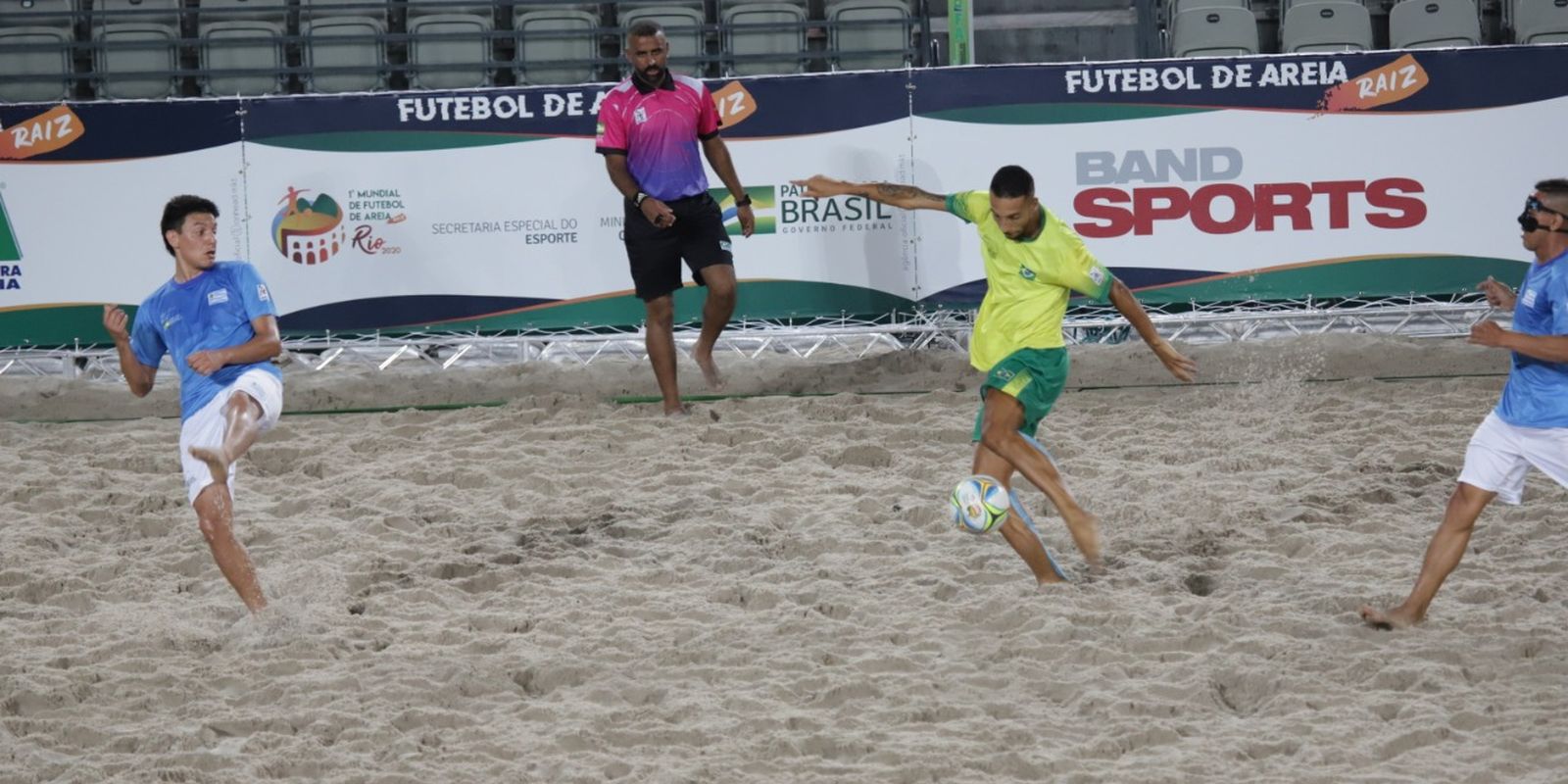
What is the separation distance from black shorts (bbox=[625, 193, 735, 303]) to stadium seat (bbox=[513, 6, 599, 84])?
504 cm

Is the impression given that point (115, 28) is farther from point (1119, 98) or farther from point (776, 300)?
point (1119, 98)

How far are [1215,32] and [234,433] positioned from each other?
9852mm

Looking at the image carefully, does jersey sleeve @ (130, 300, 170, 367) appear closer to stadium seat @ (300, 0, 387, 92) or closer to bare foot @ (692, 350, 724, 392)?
bare foot @ (692, 350, 724, 392)

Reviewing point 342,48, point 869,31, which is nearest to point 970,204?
point 869,31

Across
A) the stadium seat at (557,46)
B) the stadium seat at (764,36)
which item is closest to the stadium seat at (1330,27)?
the stadium seat at (764,36)

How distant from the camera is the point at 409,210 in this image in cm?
1045

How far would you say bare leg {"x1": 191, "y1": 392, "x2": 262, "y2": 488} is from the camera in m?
5.82

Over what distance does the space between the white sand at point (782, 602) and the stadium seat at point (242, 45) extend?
508 centimetres

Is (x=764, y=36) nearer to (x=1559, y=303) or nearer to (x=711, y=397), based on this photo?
(x=711, y=397)

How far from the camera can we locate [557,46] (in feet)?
45.8

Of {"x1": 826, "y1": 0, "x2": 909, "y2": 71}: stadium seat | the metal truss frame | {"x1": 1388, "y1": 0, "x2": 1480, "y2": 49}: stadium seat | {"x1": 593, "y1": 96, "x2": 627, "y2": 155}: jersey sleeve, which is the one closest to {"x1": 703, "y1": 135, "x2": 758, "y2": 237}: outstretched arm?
{"x1": 593, "y1": 96, "x2": 627, "y2": 155}: jersey sleeve

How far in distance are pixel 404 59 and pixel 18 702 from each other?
9.86 m

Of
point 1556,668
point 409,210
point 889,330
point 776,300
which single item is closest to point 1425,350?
point 889,330

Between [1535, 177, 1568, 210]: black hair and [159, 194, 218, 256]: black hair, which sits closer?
[1535, 177, 1568, 210]: black hair
